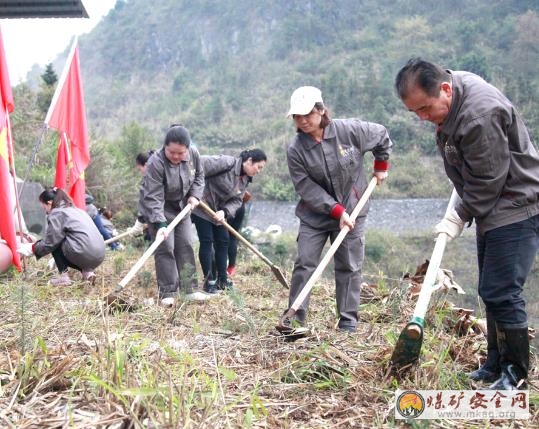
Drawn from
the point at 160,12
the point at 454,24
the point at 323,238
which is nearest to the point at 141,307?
the point at 323,238

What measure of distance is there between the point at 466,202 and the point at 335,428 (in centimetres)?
118

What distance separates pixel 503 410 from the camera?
260 cm

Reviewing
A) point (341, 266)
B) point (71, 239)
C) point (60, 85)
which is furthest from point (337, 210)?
point (60, 85)

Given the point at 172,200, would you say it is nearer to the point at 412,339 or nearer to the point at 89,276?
the point at 89,276

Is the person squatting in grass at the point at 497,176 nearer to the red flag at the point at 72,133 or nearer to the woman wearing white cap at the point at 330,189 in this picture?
the woman wearing white cap at the point at 330,189

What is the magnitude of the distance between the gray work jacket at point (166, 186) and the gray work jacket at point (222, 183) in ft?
1.98

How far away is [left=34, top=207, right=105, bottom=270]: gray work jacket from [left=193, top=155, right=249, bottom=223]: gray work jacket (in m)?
1.19

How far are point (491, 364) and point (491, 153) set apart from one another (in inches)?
40.4

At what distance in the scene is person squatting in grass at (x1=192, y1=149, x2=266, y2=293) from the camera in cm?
606

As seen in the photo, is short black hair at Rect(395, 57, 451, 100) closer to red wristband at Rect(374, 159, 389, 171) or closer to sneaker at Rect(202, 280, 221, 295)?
red wristband at Rect(374, 159, 389, 171)

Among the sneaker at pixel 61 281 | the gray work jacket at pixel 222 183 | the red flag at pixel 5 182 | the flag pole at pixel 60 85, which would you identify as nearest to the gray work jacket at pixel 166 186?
the gray work jacket at pixel 222 183

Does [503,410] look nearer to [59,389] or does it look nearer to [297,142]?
[59,389]

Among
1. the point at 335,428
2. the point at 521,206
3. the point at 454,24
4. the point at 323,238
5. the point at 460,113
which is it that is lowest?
the point at 335,428

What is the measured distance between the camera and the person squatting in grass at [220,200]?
19.9 feet
